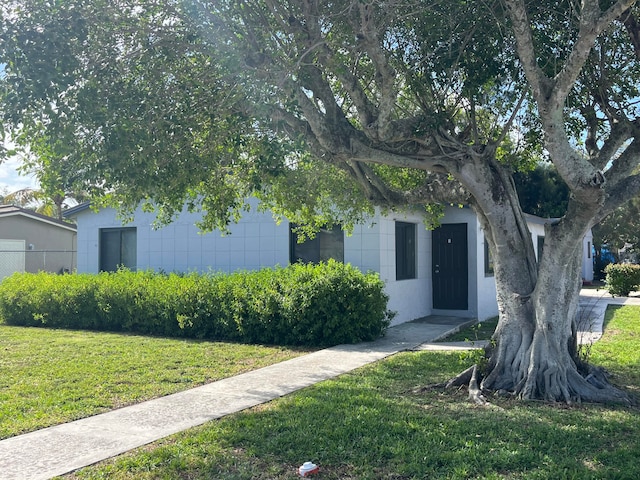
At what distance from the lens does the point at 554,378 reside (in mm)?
7078

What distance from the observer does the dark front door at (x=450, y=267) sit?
16047 millimetres

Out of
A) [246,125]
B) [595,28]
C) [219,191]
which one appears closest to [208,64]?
[246,125]

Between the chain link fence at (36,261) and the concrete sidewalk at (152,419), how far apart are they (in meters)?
18.4

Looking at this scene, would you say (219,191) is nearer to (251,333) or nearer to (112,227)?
(251,333)

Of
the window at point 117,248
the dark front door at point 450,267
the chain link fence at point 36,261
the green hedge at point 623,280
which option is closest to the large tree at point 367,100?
the dark front door at point 450,267

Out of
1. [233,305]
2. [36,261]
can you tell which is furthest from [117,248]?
[36,261]

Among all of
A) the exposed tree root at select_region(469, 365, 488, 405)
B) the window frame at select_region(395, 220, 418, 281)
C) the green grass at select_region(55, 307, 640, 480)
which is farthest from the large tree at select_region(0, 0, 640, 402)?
the window frame at select_region(395, 220, 418, 281)

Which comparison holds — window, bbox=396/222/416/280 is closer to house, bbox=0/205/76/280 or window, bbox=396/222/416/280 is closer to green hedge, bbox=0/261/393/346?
green hedge, bbox=0/261/393/346

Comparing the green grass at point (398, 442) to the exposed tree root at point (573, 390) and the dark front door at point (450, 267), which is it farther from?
the dark front door at point (450, 267)

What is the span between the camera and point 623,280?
77.2 feet

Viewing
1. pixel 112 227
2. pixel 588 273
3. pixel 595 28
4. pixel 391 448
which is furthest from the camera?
pixel 588 273

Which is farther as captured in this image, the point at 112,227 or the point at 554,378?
the point at 112,227

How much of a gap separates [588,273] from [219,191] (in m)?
28.1

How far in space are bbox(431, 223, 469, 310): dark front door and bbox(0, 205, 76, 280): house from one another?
53.1 ft
